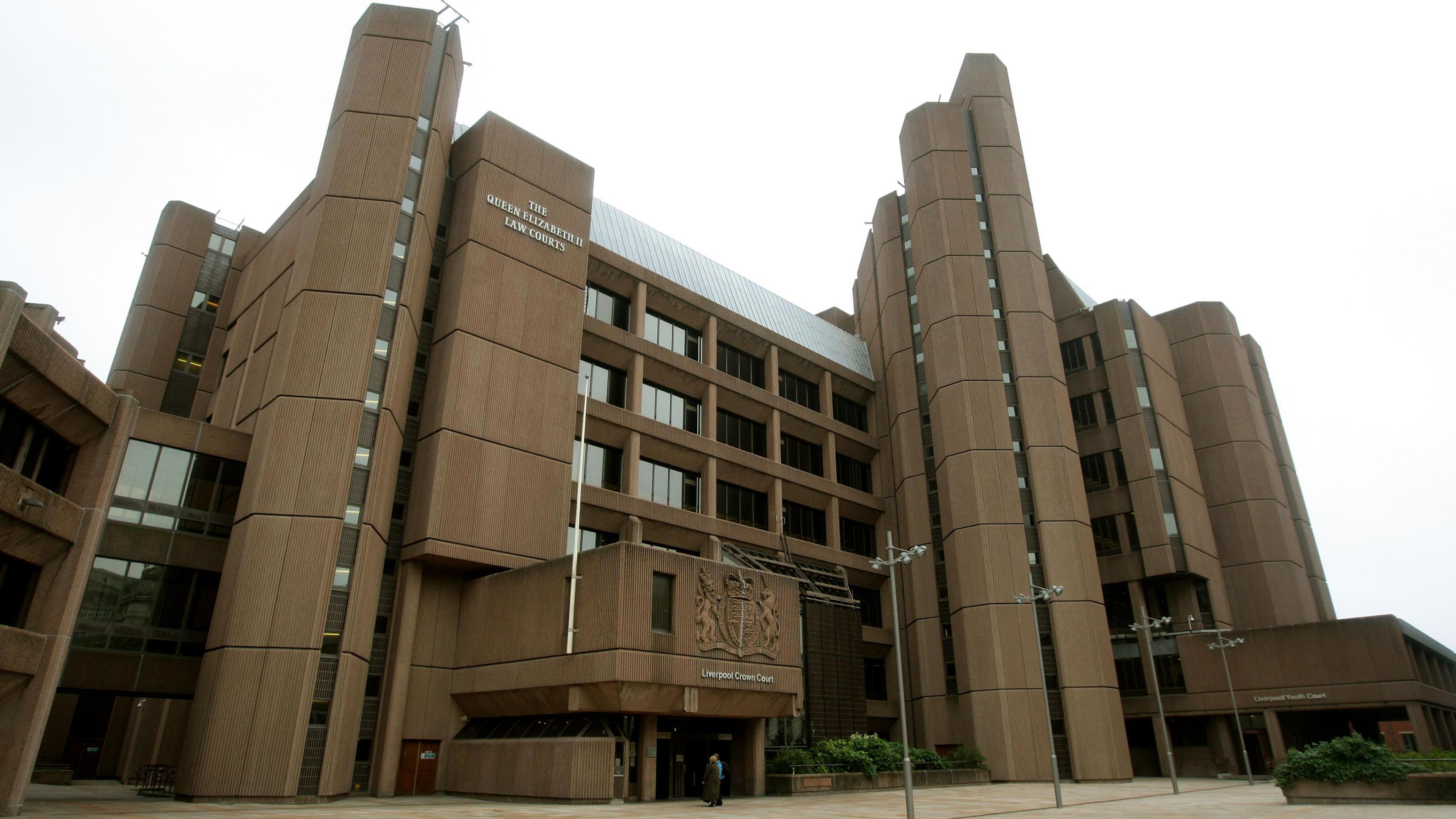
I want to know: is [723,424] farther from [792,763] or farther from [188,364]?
[188,364]

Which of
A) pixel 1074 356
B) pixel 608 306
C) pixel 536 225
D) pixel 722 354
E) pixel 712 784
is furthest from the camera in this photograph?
pixel 1074 356

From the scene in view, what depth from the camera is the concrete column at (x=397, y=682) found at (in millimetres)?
32031

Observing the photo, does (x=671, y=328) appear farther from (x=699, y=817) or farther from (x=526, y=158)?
(x=699, y=817)

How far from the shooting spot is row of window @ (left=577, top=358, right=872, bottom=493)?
46.9m

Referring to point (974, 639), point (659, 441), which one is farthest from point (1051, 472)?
point (659, 441)

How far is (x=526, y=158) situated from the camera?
42.7 meters

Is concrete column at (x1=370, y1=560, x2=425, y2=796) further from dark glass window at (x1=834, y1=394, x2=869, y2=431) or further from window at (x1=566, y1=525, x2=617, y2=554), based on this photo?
dark glass window at (x1=834, y1=394, x2=869, y2=431)

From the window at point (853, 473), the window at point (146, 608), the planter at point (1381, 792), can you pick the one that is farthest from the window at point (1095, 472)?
the window at point (146, 608)

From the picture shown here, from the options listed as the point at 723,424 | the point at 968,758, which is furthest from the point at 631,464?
the point at 968,758

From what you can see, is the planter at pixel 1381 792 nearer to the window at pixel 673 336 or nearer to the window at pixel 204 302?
the window at pixel 673 336

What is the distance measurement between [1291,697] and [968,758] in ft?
68.7

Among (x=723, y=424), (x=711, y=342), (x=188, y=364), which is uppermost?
(x=711, y=342)

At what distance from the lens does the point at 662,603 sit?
104ft

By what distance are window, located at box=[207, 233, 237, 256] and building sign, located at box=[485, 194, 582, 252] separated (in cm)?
2395
